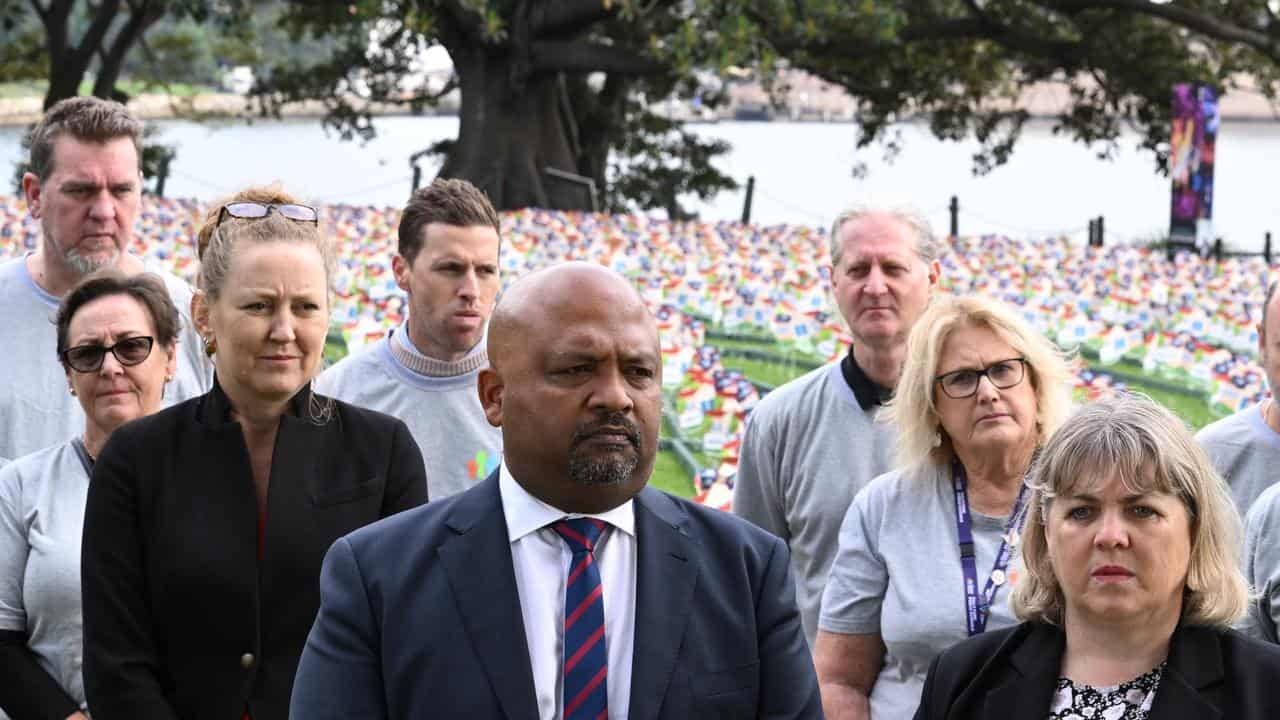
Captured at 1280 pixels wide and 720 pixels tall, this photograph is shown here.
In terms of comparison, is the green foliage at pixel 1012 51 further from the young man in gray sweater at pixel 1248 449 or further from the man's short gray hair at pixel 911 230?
the young man in gray sweater at pixel 1248 449

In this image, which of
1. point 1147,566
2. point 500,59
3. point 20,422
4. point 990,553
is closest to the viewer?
point 1147,566

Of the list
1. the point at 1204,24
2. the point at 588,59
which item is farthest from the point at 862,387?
the point at 588,59

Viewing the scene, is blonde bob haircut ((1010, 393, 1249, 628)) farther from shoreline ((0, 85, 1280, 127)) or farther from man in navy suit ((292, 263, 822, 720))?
shoreline ((0, 85, 1280, 127))

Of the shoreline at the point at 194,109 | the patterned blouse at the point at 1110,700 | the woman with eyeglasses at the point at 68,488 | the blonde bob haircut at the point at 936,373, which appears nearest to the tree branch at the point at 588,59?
the shoreline at the point at 194,109

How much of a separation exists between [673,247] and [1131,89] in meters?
9.25

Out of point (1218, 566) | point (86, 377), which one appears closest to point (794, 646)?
point (1218, 566)

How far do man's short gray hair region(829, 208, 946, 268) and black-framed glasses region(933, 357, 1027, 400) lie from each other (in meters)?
0.97

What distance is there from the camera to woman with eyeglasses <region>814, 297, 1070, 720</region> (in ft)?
11.2

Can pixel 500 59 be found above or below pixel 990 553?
above

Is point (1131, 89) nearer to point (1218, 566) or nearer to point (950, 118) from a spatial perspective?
point (950, 118)

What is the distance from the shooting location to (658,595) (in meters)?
2.35

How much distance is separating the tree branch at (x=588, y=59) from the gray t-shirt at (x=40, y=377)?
55.4ft

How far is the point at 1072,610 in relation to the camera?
2.82m

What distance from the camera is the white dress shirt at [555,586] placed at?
2328mm
